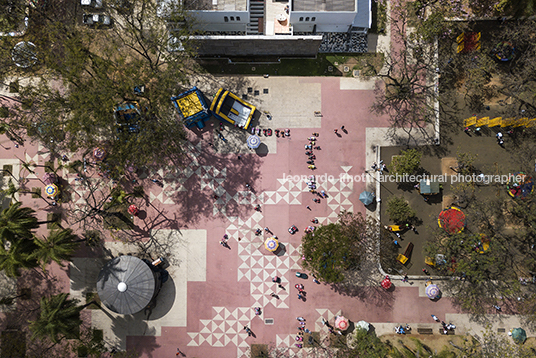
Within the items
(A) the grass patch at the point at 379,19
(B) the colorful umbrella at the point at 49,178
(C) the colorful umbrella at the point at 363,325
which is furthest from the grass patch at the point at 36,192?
(A) the grass patch at the point at 379,19

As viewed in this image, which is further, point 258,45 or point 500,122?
point 500,122

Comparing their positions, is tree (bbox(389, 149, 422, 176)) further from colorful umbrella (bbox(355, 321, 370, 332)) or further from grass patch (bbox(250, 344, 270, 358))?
grass patch (bbox(250, 344, 270, 358))

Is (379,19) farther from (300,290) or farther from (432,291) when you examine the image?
(300,290)

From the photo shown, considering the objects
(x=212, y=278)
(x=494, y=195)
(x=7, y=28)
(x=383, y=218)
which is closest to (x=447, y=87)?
(x=494, y=195)

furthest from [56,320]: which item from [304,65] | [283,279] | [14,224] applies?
[304,65]

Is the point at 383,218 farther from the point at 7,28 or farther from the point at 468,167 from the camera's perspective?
the point at 7,28

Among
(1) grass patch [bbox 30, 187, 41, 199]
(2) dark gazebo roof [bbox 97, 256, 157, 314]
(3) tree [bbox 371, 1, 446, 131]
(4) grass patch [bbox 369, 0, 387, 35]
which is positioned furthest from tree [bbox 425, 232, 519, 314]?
(1) grass patch [bbox 30, 187, 41, 199]
